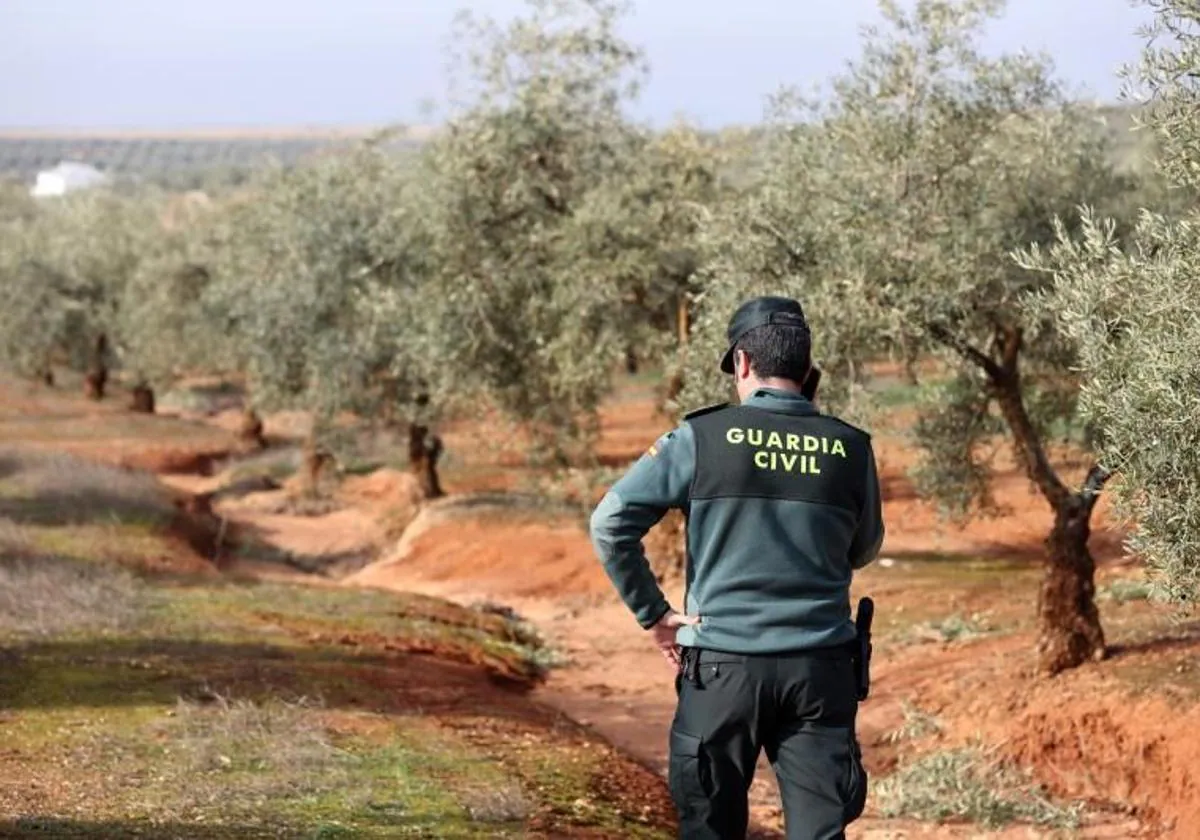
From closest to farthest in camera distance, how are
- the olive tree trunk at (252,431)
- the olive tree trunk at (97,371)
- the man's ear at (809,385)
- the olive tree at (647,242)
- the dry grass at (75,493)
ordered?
the man's ear at (809,385)
the olive tree at (647,242)
the dry grass at (75,493)
the olive tree trunk at (252,431)
the olive tree trunk at (97,371)

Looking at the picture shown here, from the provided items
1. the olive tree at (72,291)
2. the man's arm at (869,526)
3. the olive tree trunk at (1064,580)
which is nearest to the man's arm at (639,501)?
the man's arm at (869,526)

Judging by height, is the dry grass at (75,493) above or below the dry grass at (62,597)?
above

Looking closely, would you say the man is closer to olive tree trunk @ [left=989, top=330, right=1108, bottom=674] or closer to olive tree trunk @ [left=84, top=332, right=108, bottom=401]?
olive tree trunk @ [left=989, top=330, right=1108, bottom=674]

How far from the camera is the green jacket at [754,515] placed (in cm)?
521

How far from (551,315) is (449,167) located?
8.04 feet

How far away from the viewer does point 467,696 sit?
45.0ft

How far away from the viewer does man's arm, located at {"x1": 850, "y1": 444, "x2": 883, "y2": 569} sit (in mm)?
5410

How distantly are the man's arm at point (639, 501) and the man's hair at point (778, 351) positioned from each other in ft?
1.09

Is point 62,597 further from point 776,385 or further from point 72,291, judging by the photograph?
point 72,291

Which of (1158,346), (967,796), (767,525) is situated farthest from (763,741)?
(967,796)

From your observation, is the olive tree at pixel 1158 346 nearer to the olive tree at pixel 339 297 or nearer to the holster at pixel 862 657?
the holster at pixel 862 657

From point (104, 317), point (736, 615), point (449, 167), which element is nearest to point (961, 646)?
point (449, 167)

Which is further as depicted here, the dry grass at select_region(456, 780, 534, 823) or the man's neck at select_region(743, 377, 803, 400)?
the dry grass at select_region(456, 780, 534, 823)

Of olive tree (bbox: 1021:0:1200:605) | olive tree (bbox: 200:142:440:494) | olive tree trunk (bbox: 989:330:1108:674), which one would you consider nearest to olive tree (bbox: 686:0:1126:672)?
olive tree trunk (bbox: 989:330:1108:674)
